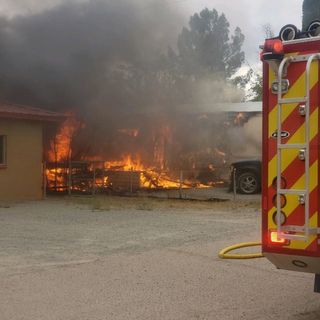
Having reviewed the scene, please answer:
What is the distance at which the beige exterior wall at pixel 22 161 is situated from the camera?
15.5m

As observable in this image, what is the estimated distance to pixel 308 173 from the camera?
4.10 meters

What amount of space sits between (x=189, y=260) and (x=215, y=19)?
21.0 m

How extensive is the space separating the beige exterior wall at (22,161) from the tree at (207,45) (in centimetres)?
731

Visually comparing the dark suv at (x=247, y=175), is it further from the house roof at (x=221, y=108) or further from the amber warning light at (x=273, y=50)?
the amber warning light at (x=273, y=50)

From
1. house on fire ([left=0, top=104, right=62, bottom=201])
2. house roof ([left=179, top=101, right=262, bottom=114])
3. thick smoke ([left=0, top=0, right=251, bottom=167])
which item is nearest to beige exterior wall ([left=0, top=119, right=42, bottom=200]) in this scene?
house on fire ([left=0, top=104, right=62, bottom=201])

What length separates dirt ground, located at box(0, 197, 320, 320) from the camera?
17.3 ft

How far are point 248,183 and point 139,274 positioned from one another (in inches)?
397

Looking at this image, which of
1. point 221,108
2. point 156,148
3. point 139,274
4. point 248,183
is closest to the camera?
point 139,274

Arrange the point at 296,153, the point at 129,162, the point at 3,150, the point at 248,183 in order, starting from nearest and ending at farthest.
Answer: the point at 296,153
the point at 3,150
the point at 248,183
the point at 129,162

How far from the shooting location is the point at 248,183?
16.4 meters

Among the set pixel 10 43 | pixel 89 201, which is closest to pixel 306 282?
pixel 89 201

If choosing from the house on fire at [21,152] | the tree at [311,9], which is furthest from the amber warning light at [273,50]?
the house on fire at [21,152]

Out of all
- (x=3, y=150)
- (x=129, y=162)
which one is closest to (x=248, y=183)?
(x=129, y=162)

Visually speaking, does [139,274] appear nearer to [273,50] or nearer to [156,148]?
[273,50]
